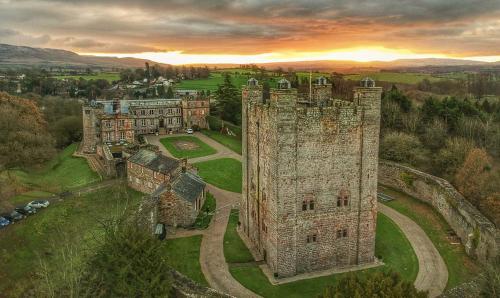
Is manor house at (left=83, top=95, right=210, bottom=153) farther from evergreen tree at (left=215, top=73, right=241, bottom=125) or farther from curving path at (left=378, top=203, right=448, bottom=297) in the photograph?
curving path at (left=378, top=203, right=448, bottom=297)

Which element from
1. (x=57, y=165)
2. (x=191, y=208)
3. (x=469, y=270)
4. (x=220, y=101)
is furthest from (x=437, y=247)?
(x=220, y=101)

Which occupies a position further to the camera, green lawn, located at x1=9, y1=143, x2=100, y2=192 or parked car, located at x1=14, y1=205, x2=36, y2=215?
green lawn, located at x1=9, y1=143, x2=100, y2=192

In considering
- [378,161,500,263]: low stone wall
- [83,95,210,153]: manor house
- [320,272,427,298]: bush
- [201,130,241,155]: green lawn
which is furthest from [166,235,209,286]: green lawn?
[83,95,210,153]: manor house

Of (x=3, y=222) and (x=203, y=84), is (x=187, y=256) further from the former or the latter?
(x=203, y=84)

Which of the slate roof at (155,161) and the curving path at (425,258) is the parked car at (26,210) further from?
the curving path at (425,258)

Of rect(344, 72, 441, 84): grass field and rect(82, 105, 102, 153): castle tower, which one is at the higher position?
rect(344, 72, 441, 84): grass field

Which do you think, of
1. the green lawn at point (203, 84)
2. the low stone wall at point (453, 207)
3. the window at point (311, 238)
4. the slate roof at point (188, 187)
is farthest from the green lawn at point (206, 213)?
the green lawn at point (203, 84)
